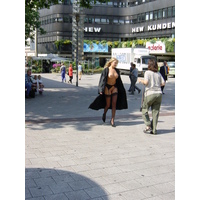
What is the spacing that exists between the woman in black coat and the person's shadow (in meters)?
3.67

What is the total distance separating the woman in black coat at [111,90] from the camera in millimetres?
8391

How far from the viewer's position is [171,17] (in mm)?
52219

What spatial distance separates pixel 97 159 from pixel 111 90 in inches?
121

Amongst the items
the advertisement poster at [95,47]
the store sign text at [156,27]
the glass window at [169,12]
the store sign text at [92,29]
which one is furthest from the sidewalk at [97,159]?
the store sign text at [92,29]

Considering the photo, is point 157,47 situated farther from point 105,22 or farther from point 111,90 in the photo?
point 111,90

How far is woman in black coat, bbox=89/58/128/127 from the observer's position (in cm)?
839

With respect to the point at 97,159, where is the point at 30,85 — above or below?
above

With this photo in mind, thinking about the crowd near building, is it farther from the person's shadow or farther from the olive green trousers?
the person's shadow

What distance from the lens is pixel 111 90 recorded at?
8586mm

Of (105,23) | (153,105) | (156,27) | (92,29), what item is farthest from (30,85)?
(105,23)

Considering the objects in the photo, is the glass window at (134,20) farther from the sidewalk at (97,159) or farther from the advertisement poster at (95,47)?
the sidewalk at (97,159)

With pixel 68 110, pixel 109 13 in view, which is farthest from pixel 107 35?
pixel 68 110

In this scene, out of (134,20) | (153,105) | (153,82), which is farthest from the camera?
(134,20)
